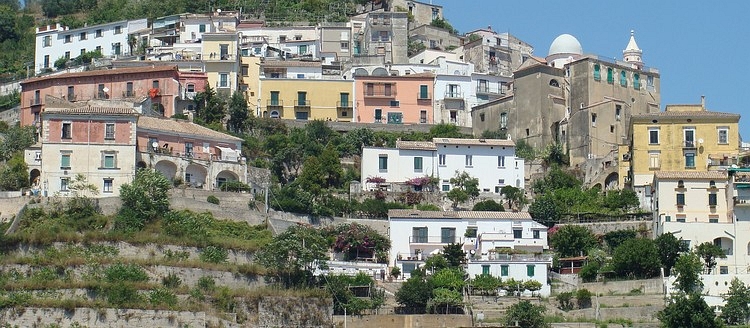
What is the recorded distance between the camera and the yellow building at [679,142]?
2975 inches

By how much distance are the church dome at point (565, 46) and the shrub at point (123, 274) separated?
4189 centimetres

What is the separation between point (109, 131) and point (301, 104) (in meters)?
18.8

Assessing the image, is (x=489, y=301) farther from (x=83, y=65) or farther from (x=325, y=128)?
(x=83, y=65)

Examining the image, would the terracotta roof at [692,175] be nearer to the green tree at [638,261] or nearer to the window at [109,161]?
the green tree at [638,261]

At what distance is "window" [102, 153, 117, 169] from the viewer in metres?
70.2

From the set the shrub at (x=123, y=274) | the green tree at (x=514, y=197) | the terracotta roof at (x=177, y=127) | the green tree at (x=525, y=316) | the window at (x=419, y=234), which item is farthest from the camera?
the green tree at (x=514, y=197)

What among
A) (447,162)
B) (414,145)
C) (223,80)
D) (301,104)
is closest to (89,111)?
(414,145)

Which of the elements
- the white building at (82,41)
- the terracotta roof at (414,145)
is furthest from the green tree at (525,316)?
the white building at (82,41)

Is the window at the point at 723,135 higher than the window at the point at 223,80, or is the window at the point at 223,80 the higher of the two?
the window at the point at 223,80

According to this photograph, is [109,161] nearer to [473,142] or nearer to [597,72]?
[473,142]

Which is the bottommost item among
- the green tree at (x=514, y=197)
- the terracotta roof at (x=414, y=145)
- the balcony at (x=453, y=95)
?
the green tree at (x=514, y=197)

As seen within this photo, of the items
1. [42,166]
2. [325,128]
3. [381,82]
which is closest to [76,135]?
[42,166]

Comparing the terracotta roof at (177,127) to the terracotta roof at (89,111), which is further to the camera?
the terracotta roof at (177,127)

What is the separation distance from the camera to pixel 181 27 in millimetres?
96625
